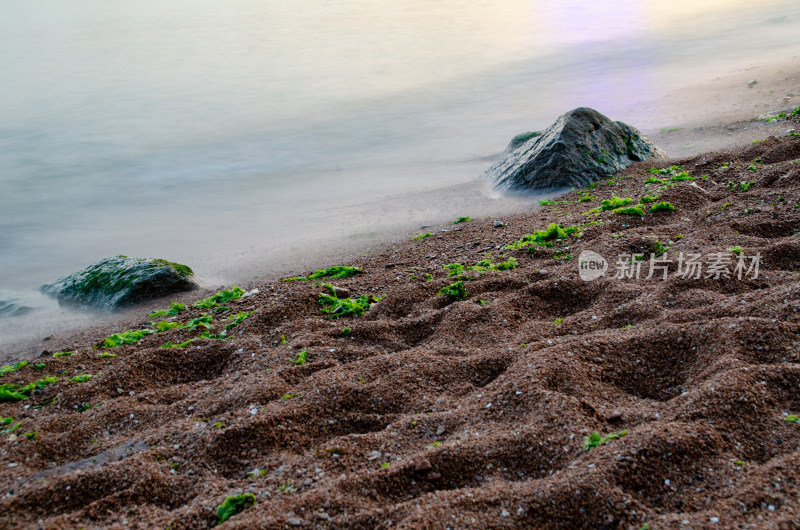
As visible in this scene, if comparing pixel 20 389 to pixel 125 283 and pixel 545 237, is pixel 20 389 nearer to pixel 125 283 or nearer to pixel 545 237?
pixel 125 283

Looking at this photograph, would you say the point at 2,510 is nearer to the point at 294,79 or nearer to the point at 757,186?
the point at 757,186

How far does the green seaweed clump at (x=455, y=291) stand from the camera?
4090 millimetres

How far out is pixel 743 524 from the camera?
1.97 meters

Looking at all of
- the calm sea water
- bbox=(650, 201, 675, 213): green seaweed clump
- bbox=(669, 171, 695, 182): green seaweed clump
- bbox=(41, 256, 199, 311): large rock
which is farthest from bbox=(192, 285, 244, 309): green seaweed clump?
bbox=(669, 171, 695, 182): green seaweed clump

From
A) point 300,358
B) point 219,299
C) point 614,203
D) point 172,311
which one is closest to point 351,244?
point 219,299

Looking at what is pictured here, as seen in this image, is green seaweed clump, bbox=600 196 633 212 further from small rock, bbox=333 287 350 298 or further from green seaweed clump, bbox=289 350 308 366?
green seaweed clump, bbox=289 350 308 366

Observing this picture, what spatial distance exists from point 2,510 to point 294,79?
14166mm

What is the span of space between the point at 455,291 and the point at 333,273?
1.44m

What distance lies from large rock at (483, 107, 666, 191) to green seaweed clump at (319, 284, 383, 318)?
3.27 meters

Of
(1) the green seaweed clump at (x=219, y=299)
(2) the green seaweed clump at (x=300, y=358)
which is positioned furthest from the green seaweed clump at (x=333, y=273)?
(2) the green seaweed clump at (x=300, y=358)

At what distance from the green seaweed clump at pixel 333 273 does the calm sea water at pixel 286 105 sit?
A: 4.34 ft

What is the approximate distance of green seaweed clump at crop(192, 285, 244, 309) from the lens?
4.85 m

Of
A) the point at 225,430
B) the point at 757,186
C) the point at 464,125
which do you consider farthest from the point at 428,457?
the point at 464,125

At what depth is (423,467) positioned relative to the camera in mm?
2430
